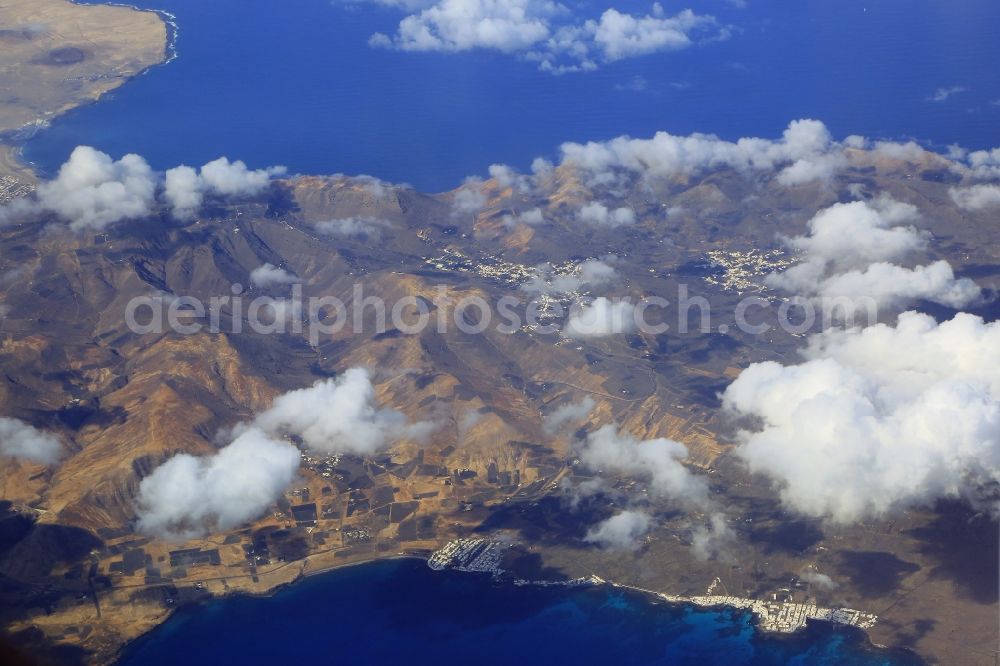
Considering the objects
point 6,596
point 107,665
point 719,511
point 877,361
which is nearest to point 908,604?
point 719,511

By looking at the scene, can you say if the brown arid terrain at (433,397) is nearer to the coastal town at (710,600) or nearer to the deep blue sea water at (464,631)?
the coastal town at (710,600)

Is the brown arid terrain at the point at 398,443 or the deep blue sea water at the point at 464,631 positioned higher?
the brown arid terrain at the point at 398,443

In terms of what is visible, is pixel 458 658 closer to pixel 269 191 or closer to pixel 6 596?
pixel 6 596

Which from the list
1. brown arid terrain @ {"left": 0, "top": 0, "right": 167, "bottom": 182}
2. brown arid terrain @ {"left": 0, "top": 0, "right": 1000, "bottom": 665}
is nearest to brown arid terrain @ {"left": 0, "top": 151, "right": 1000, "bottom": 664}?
brown arid terrain @ {"left": 0, "top": 0, "right": 1000, "bottom": 665}

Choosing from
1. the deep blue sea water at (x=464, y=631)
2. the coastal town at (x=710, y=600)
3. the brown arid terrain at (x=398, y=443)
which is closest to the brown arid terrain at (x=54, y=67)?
the brown arid terrain at (x=398, y=443)

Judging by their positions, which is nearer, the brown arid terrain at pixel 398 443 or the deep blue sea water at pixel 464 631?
the deep blue sea water at pixel 464 631

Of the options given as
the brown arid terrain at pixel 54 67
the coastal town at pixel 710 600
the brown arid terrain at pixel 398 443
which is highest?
the brown arid terrain at pixel 54 67

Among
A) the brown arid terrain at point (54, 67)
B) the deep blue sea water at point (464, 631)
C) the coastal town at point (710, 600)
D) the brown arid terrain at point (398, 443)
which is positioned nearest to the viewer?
the deep blue sea water at point (464, 631)
